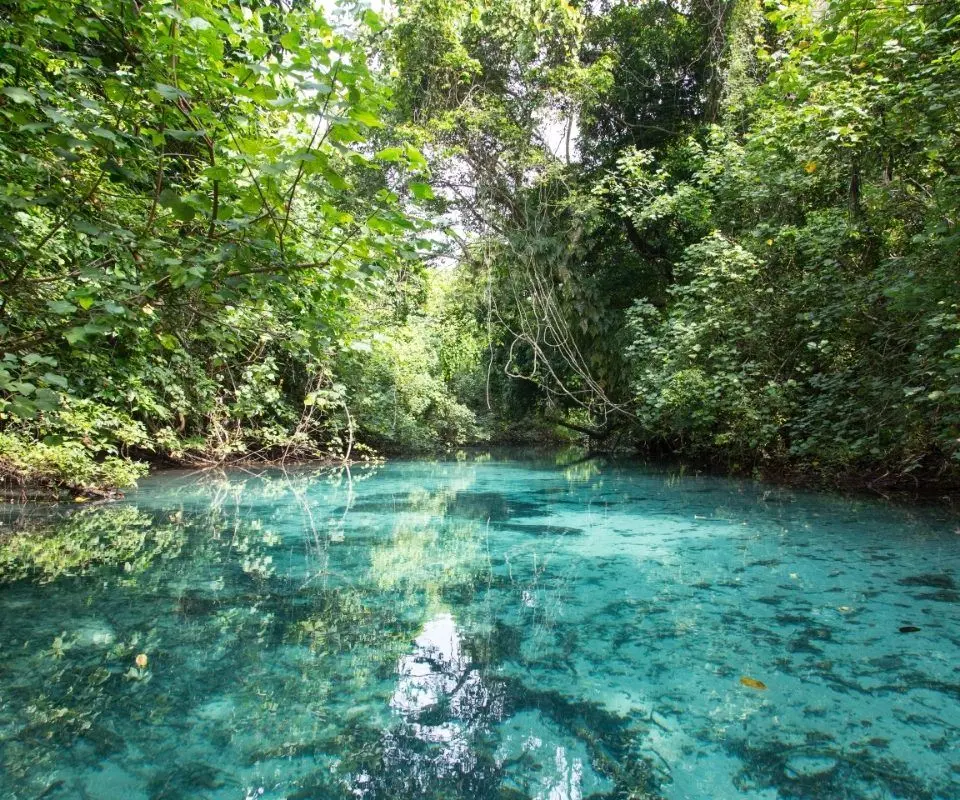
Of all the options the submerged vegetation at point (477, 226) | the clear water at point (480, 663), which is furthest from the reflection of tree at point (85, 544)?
the submerged vegetation at point (477, 226)

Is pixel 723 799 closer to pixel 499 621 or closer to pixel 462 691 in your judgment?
pixel 462 691

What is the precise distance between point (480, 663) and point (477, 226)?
11.6 meters

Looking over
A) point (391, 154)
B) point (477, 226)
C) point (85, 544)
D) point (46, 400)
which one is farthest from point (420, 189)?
point (477, 226)

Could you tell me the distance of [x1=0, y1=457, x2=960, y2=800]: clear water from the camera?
6.43 feet

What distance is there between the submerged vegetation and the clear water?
1118 millimetres

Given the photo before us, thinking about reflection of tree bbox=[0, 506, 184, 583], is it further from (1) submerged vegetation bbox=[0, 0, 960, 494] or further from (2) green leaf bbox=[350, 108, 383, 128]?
(2) green leaf bbox=[350, 108, 383, 128]

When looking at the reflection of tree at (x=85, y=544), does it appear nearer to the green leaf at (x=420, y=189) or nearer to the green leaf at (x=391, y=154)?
the green leaf at (x=420, y=189)

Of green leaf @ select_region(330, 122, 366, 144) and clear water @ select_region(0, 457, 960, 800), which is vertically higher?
green leaf @ select_region(330, 122, 366, 144)

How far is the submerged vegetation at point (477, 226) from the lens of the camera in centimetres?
224

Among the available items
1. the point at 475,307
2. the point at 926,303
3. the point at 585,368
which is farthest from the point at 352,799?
the point at 475,307

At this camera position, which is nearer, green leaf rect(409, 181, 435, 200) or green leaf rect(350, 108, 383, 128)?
green leaf rect(350, 108, 383, 128)

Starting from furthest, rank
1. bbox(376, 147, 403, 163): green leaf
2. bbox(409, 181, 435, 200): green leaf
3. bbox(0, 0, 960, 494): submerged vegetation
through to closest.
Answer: bbox(0, 0, 960, 494): submerged vegetation < bbox(409, 181, 435, 200): green leaf < bbox(376, 147, 403, 163): green leaf

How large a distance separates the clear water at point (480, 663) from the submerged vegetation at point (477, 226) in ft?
3.67

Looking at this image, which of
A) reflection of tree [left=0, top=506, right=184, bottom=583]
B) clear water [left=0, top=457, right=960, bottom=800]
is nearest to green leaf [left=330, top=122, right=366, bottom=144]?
clear water [left=0, top=457, right=960, bottom=800]
